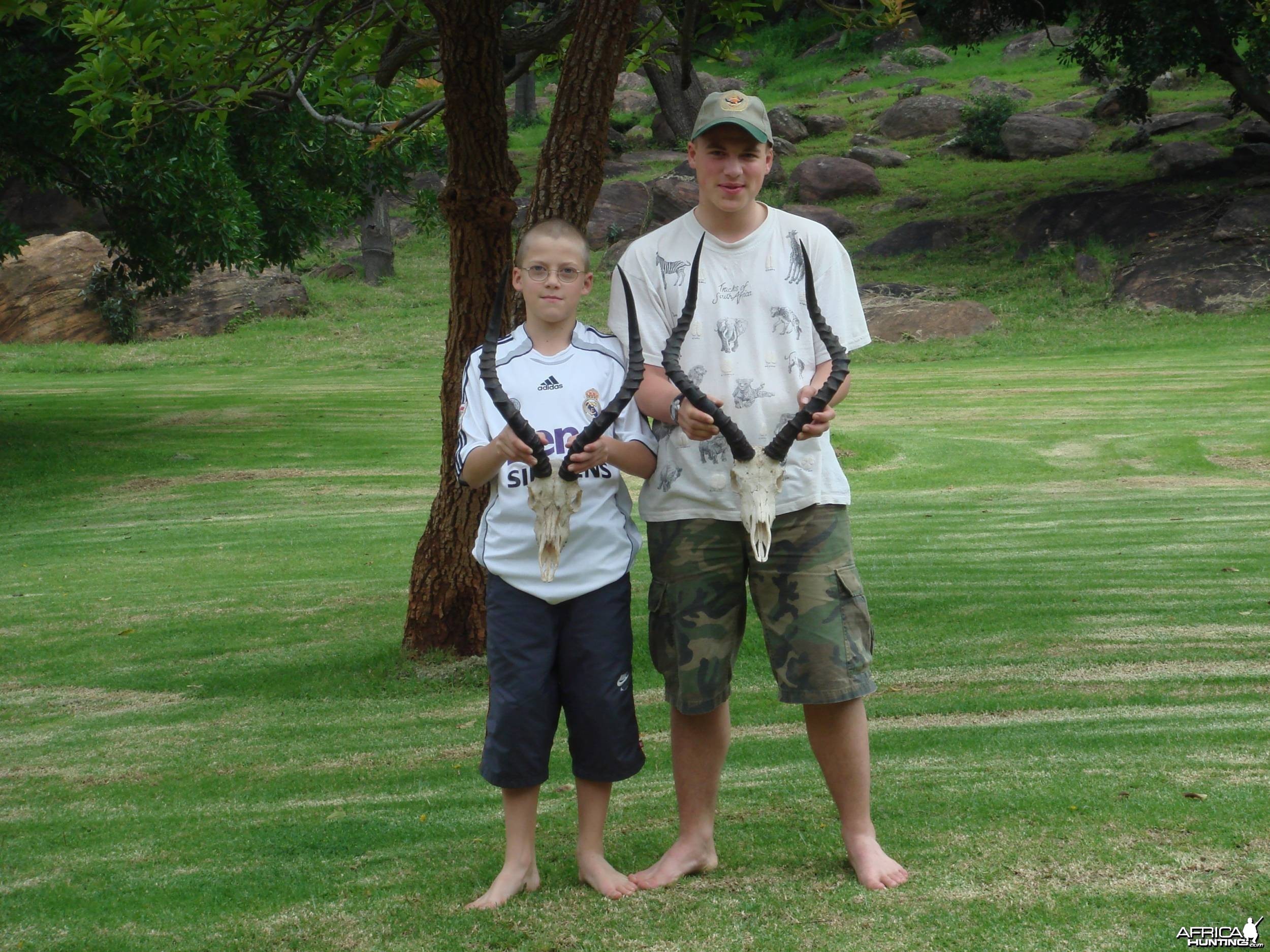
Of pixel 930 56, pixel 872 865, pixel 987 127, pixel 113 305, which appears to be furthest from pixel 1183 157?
pixel 872 865

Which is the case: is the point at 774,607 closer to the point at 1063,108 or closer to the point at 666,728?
the point at 666,728

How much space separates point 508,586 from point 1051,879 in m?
1.88

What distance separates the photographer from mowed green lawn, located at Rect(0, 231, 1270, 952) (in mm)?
3998

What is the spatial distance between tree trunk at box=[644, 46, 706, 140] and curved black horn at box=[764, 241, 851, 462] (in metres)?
0.71

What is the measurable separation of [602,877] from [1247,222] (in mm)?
27713

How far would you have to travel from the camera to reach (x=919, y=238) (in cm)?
3412

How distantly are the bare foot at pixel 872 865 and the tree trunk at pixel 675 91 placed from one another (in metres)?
2.35

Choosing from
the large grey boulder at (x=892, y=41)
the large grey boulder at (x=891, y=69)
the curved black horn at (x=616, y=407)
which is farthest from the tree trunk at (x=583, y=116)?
the large grey boulder at (x=891, y=69)

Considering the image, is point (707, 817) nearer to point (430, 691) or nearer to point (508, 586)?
point (508, 586)

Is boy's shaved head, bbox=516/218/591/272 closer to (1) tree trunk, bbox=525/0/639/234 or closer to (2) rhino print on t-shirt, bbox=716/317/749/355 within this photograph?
(2) rhino print on t-shirt, bbox=716/317/749/355

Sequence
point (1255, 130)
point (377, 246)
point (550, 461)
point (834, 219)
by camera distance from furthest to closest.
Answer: point (377, 246) < point (834, 219) < point (1255, 130) < point (550, 461)

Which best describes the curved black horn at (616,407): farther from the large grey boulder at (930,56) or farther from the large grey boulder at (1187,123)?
the large grey boulder at (930,56)

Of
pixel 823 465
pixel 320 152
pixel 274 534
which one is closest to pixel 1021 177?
pixel 320 152

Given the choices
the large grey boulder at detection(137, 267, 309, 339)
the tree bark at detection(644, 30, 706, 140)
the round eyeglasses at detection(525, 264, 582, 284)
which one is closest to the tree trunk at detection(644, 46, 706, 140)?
the tree bark at detection(644, 30, 706, 140)
